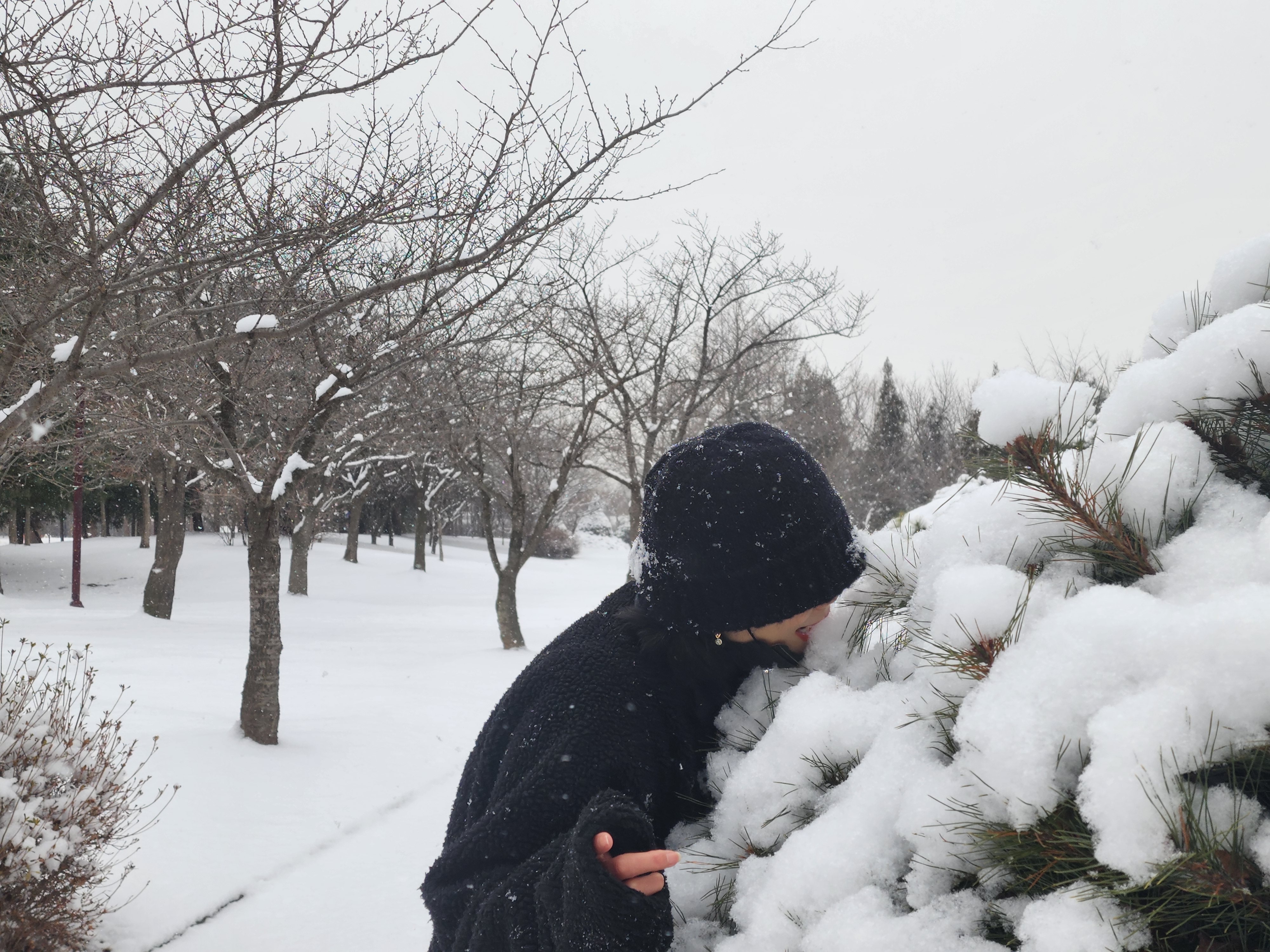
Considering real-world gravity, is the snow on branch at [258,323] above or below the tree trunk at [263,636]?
above

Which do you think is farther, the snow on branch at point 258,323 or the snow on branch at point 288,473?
the snow on branch at point 288,473

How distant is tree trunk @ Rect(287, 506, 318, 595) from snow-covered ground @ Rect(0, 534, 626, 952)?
1089mm

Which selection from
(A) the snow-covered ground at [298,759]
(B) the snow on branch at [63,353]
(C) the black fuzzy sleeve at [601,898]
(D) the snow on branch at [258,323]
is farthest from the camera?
(A) the snow-covered ground at [298,759]

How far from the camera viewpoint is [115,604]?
1789cm

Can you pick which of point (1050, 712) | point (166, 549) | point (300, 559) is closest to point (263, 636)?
point (1050, 712)

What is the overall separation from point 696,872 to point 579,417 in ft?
43.9

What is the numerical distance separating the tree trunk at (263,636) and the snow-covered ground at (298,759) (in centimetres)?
18

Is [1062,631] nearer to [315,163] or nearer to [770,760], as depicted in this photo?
[770,760]

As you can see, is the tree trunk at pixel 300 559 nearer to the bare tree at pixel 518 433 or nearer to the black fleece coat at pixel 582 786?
the bare tree at pixel 518 433

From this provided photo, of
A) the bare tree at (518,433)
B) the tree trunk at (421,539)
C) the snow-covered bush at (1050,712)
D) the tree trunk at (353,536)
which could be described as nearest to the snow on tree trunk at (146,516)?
the tree trunk at (353,536)

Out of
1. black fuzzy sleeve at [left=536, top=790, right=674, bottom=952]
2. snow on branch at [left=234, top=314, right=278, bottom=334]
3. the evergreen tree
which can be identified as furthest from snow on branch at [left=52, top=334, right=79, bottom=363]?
the evergreen tree

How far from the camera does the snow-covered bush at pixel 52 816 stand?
3049 millimetres

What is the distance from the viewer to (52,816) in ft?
10.6

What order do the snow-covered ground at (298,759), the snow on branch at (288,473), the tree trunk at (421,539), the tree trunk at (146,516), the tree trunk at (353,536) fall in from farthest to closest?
the tree trunk at (421,539), the tree trunk at (353,536), the tree trunk at (146,516), the snow on branch at (288,473), the snow-covered ground at (298,759)
